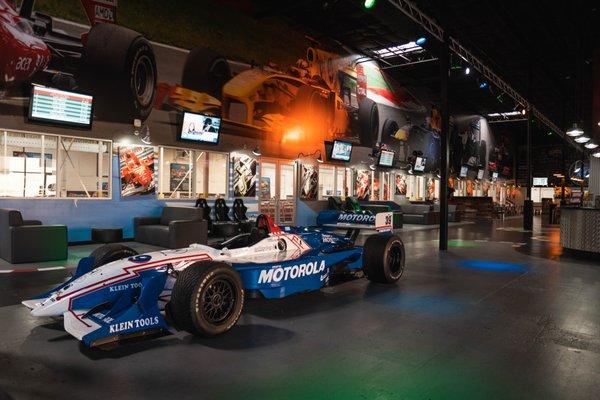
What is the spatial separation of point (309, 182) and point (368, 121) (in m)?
4.40

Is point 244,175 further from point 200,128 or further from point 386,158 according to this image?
point 386,158

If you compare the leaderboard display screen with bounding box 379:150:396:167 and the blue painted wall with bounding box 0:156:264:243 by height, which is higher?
the leaderboard display screen with bounding box 379:150:396:167

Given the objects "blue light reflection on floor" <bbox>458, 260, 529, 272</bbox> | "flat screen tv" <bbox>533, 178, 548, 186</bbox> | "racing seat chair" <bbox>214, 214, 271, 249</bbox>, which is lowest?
"blue light reflection on floor" <bbox>458, 260, 529, 272</bbox>

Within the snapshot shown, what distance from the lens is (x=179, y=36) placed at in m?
11.5

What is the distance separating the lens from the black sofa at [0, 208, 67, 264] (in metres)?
7.34

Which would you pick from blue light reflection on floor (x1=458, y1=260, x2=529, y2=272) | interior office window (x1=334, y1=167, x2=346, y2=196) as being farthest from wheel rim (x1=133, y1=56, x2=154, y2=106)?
interior office window (x1=334, y1=167, x2=346, y2=196)

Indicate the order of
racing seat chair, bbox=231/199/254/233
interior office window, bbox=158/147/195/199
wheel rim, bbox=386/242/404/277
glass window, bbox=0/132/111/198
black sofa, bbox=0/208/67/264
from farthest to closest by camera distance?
racing seat chair, bbox=231/199/254/233, interior office window, bbox=158/147/195/199, glass window, bbox=0/132/111/198, black sofa, bbox=0/208/67/264, wheel rim, bbox=386/242/404/277

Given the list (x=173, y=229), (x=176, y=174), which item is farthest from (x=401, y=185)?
(x=173, y=229)

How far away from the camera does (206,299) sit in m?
3.79

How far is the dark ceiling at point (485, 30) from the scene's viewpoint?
505 inches

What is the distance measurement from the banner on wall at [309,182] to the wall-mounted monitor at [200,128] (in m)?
4.67

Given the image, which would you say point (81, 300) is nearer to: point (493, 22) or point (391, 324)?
point (391, 324)

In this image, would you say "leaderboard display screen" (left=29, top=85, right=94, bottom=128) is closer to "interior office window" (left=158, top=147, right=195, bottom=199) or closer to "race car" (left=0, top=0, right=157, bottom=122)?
"race car" (left=0, top=0, right=157, bottom=122)

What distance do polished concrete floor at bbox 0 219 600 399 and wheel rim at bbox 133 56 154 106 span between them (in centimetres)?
576
